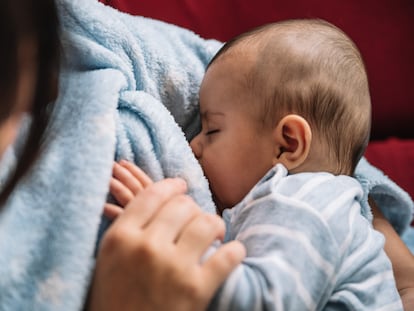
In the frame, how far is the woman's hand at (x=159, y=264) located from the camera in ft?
2.01

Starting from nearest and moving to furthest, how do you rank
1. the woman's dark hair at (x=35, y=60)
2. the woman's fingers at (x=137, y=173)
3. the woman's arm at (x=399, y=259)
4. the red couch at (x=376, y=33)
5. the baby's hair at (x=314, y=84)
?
the woman's dark hair at (x=35, y=60) < the woman's fingers at (x=137, y=173) < the baby's hair at (x=314, y=84) < the woman's arm at (x=399, y=259) < the red couch at (x=376, y=33)

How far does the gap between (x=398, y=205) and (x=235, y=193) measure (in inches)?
16.2

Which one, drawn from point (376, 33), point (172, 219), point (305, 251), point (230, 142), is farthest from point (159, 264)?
point (376, 33)

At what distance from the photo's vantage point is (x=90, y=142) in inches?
27.7

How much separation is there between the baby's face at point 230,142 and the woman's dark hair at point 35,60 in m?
0.27

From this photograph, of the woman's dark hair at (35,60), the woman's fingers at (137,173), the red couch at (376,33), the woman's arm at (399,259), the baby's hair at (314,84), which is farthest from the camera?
the red couch at (376,33)

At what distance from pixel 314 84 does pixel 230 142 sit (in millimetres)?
146

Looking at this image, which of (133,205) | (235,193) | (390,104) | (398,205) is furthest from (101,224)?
(390,104)

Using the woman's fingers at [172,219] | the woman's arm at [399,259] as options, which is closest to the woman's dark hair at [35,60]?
the woman's fingers at [172,219]

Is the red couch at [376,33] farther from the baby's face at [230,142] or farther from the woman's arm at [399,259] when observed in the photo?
the baby's face at [230,142]

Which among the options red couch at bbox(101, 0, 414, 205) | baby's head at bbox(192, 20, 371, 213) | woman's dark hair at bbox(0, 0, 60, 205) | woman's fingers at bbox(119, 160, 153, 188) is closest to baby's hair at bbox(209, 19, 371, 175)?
baby's head at bbox(192, 20, 371, 213)

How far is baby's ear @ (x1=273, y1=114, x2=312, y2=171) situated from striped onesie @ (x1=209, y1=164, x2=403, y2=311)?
1.7 inches

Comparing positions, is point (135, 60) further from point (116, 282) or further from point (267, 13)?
point (267, 13)

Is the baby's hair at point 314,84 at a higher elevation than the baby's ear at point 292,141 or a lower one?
higher
